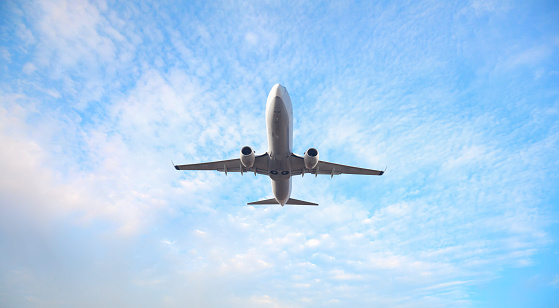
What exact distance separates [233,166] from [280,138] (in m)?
7.95

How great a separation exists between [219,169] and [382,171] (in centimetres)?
1845

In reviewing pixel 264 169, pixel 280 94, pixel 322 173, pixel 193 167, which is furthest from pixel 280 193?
pixel 280 94

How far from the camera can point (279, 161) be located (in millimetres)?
29797

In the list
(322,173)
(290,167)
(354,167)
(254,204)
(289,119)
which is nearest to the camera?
(289,119)

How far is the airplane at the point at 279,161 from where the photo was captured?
25.2 meters

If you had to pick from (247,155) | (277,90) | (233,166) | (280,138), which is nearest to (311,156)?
(280,138)

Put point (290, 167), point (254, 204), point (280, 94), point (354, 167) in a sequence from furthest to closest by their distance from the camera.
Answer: point (254, 204) < point (354, 167) < point (290, 167) < point (280, 94)

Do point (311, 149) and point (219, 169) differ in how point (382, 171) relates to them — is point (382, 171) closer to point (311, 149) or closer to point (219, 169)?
point (311, 149)

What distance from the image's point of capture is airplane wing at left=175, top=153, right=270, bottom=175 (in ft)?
102

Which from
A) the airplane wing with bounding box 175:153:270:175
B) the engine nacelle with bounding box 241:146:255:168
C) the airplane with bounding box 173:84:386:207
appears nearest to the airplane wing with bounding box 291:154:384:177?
the airplane with bounding box 173:84:386:207

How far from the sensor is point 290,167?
31.0 metres

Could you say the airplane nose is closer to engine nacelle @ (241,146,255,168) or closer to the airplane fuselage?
the airplane fuselage

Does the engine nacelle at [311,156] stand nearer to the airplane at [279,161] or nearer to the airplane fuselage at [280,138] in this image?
the airplane at [279,161]

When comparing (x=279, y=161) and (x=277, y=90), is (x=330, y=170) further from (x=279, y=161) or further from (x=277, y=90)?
(x=277, y=90)
